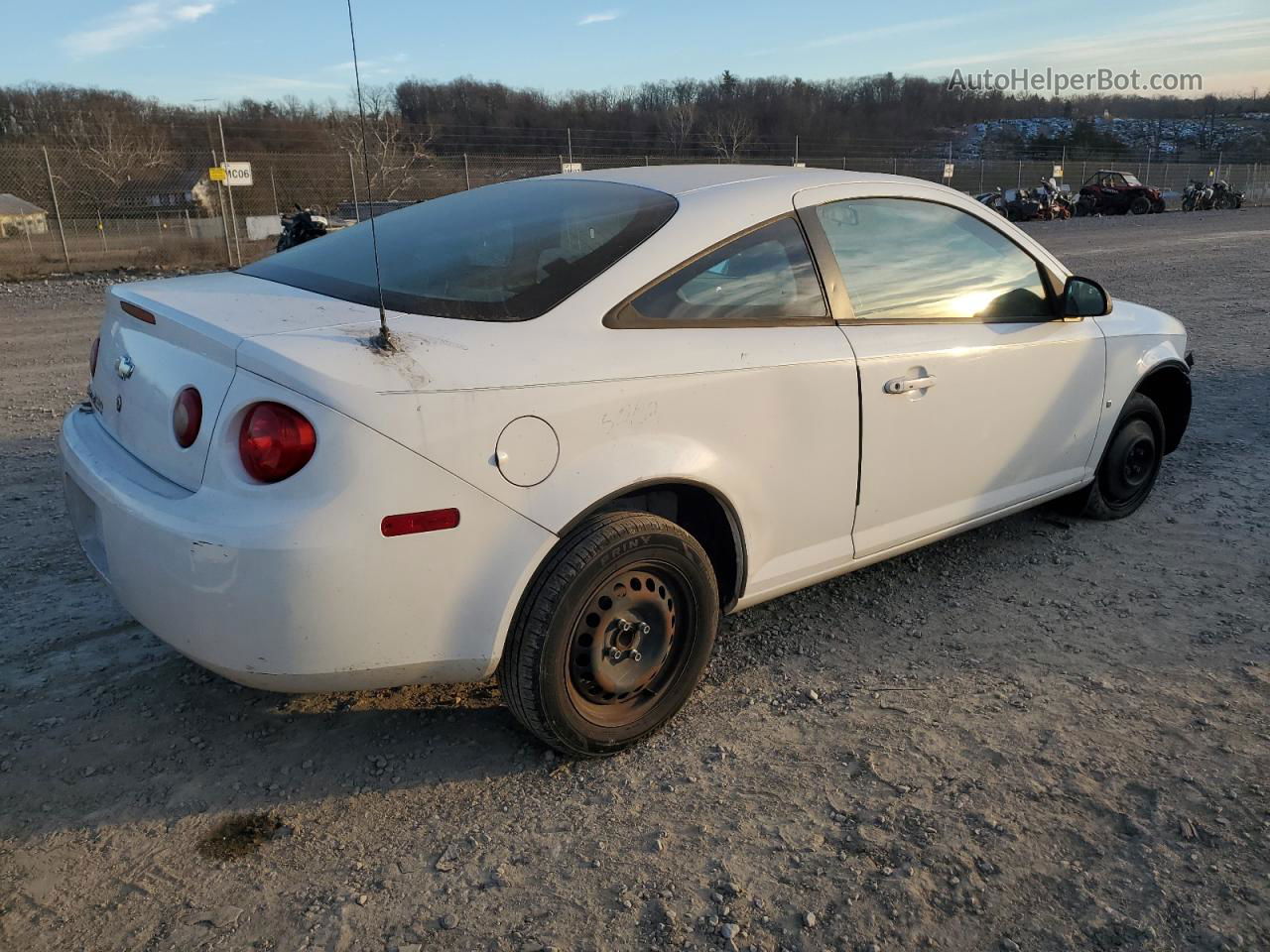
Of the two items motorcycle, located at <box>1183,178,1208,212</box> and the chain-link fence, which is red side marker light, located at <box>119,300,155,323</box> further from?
motorcycle, located at <box>1183,178,1208,212</box>

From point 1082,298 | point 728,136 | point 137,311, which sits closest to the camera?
point 137,311

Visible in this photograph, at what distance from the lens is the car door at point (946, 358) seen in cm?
307

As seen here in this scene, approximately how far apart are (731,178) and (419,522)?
1663 mm

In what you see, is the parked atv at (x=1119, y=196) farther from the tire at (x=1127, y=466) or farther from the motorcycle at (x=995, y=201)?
the tire at (x=1127, y=466)

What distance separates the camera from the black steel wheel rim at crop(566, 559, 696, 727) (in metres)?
2.52

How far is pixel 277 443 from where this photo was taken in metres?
2.10

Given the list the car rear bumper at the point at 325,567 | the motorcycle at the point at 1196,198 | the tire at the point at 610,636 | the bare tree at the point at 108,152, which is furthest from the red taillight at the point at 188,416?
the motorcycle at the point at 1196,198

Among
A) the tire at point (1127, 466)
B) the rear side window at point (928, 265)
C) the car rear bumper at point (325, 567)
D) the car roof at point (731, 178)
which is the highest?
the car roof at point (731, 178)

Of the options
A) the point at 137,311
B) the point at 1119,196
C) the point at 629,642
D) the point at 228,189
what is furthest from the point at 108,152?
the point at 1119,196

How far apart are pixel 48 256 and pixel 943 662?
17934 mm

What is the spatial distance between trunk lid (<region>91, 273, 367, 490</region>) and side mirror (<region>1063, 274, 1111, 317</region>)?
2700mm

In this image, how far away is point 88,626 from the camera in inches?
129

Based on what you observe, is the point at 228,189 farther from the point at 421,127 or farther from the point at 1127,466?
the point at 1127,466

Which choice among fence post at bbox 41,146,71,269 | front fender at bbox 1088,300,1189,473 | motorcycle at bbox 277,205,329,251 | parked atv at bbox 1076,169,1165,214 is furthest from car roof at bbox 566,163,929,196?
parked atv at bbox 1076,169,1165,214
